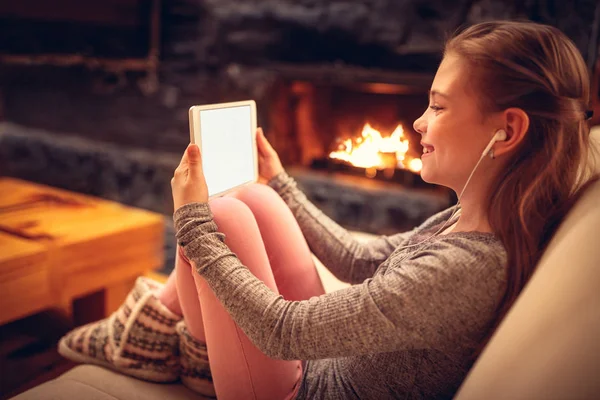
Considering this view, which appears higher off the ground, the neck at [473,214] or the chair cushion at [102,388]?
the neck at [473,214]

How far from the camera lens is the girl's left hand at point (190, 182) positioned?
2.76ft

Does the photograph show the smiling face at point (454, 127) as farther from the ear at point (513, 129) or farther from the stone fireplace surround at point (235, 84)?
the stone fireplace surround at point (235, 84)

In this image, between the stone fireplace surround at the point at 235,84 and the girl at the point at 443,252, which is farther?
the stone fireplace surround at the point at 235,84

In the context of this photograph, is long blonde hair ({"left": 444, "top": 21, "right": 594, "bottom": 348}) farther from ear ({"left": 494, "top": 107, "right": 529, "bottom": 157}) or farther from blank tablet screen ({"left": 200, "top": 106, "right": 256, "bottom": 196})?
blank tablet screen ({"left": 200, "top": 106, "right": 256, "bottom": 196})

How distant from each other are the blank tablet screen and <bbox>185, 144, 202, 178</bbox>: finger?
87 millimetres

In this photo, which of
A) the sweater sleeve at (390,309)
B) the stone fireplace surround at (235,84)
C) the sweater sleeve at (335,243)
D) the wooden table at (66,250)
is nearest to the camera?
the sweater sleeve at (390,309)

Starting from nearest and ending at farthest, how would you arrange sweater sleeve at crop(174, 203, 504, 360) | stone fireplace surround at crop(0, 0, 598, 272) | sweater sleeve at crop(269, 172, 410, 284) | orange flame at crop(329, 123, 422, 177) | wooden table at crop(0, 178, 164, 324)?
sweater sleeve at crop(174, 203, 504, 360) < sweater sleeve at crop(269, 172, 410, 284) < wooden table at crop(0, 178, 164, 324) < orange flame at crop(329, 123, 422, 177) < stone fireplace surround at crop(0, 0, 598, 272)

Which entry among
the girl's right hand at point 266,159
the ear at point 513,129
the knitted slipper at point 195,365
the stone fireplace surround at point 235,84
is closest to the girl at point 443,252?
the ear at point 513,129

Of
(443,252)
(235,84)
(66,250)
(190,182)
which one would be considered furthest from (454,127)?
(235,84)

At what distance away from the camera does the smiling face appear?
0.75m

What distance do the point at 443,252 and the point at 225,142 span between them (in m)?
0.49

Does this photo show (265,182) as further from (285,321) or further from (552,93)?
(552,93)

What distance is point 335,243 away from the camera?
1.11 m

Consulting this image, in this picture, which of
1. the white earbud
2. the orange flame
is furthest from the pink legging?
the orange flame
